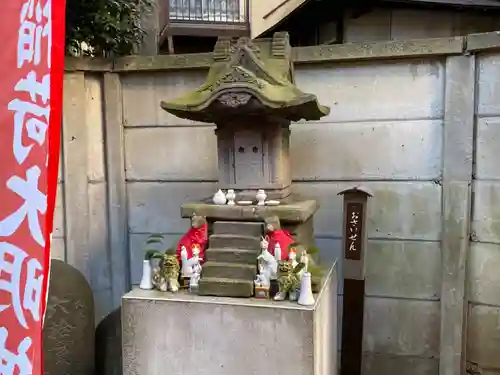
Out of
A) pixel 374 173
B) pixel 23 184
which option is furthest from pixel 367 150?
pixel 23 184

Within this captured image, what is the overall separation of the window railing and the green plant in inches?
37.2

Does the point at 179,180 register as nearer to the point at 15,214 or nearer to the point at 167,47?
the point at 167,47

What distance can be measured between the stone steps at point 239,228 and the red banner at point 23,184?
1.80 meters

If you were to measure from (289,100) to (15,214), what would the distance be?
189 cm

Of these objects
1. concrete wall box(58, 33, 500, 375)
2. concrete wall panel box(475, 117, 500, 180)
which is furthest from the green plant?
concrete wall panel box(475, 117, 500, 180)

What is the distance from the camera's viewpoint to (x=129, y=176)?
15.9 feet

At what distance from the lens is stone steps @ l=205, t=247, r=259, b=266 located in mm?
3203

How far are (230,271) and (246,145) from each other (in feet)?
3.09

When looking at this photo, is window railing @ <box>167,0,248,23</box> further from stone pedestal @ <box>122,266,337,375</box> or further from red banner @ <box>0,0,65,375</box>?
red banner @ <box>0,0,65,375</box>

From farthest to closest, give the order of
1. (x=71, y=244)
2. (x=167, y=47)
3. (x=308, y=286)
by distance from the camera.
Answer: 1. (x=167, y=47)
2. (x=71, y=244)
3. (x=308, y=286)

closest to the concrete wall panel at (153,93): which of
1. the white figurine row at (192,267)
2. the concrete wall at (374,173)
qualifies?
the concrete wall at (374,173)

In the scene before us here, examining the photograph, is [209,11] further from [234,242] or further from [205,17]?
[234,242]

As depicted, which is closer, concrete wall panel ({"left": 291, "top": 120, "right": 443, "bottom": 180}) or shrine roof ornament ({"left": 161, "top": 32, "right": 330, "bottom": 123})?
shrine roof ornament ({"left": 161, "top": 32, "right": 330, "bottom": 123})

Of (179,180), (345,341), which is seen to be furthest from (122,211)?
(345,341)
